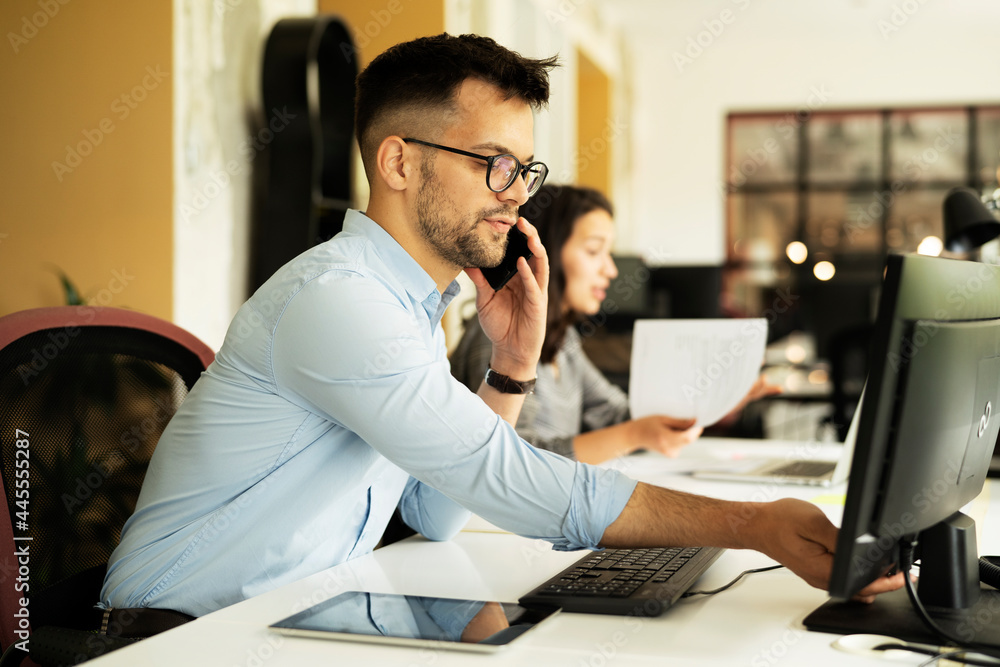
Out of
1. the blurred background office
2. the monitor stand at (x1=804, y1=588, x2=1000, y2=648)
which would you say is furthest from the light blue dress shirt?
the blurred background office

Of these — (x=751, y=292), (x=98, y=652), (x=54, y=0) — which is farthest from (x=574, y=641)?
(x=751, y=292)

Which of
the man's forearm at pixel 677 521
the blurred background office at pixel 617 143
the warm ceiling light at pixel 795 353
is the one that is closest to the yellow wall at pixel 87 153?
the blurred background office at pixel 617 143

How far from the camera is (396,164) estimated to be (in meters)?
1.27

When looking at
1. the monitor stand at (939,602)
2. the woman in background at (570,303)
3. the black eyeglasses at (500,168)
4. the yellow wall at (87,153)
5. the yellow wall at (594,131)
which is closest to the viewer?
the monitor stand at (939,602)

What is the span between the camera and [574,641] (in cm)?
85

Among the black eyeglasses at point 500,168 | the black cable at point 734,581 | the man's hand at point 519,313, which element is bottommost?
the black cable at point 734,581

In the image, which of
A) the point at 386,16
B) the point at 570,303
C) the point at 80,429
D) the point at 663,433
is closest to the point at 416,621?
the point at 80,429

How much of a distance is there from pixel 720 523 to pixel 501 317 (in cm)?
64

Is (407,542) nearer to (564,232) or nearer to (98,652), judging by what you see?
(98,652)

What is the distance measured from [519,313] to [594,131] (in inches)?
211

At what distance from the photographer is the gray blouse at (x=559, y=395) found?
1973 millimetres

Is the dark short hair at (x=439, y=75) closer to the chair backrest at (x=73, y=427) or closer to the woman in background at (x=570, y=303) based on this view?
the chair backrest at (x=73, y=427)

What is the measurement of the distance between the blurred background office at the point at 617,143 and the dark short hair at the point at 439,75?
690mm

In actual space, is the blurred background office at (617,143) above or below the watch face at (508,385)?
above
